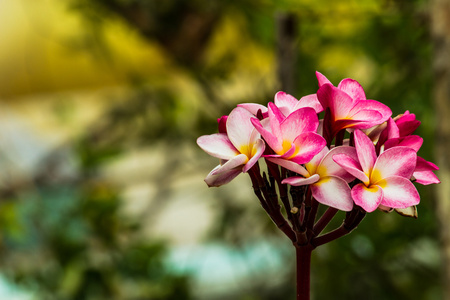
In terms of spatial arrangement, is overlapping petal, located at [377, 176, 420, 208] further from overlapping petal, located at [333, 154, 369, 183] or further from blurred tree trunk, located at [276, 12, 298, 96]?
blurred tree trunk, located at [276, 12, 298, 96]

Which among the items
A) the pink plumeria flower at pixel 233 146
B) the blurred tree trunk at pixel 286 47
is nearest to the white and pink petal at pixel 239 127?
the pink plumeria flower at pixel 233 146

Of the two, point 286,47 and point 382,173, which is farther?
point 286,47

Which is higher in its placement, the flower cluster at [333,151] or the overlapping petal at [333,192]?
the flower cluster at [333,151]

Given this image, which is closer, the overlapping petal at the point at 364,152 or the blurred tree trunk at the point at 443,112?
the overlapping petal at the point at 364,152

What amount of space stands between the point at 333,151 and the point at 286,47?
0.49 m

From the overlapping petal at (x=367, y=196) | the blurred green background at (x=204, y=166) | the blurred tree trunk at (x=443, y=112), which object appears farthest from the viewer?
the blurred green background at (x=204, y=166)

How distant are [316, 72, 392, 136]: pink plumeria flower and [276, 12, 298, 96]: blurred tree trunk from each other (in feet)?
1.47

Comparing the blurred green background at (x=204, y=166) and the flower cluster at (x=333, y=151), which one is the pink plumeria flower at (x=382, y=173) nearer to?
the flower cluster at (x=333, y=151)

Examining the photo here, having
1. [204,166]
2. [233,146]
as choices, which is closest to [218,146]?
[233,146]

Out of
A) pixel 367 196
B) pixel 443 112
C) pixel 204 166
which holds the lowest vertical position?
pixel 367 196

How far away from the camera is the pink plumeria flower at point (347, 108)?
22 cm

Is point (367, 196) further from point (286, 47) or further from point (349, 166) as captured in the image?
point (286, 47)

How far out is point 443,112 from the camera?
66 centimetres

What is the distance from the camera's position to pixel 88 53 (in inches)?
61.4
